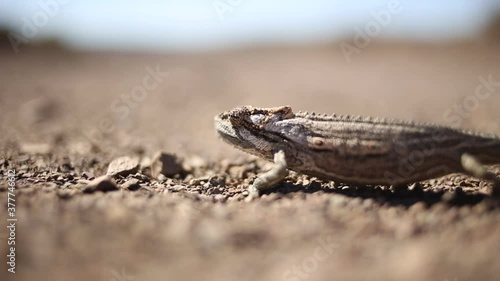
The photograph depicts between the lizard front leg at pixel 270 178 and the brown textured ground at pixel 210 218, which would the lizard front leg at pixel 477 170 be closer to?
the brown textured ground at pixel 210 218

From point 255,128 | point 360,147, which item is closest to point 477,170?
point 360,147

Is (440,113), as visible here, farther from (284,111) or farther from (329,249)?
(329,249)
